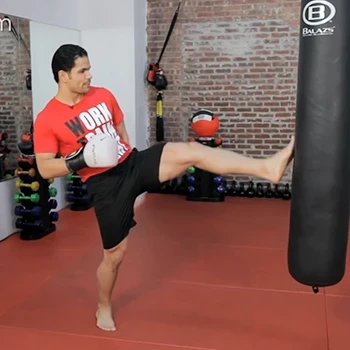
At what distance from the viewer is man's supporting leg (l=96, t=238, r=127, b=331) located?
2616mm

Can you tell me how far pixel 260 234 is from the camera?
14.8ft

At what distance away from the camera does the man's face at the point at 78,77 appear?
246 cm

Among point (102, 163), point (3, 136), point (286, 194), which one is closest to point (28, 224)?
point (3, 136)

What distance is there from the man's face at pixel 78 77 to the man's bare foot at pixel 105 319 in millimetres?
1166

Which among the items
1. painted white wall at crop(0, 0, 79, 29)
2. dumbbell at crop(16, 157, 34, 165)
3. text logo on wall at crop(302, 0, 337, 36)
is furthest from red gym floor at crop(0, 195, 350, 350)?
painted white wall at crop(0, 0, 79, 29)

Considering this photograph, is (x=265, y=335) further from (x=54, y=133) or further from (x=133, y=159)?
(x=54, y=133)

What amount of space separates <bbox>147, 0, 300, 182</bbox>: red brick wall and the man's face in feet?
12.9

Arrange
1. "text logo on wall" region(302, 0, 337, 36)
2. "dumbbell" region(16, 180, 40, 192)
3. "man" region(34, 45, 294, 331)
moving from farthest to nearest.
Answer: "dumbbell" region(16, 180, 40, 192) → "man" region(34, 45, 294, 331) → "text logo on wall" region(302, 0, 337, 36)

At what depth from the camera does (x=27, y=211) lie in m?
4.34

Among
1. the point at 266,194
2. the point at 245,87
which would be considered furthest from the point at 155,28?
the point at 266,194

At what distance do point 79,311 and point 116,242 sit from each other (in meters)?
0.61

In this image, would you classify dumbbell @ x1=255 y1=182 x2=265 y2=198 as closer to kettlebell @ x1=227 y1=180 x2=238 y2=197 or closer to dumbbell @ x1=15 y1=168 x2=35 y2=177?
kettlebell @ x1=227 y1=180 x2=238 y2=197

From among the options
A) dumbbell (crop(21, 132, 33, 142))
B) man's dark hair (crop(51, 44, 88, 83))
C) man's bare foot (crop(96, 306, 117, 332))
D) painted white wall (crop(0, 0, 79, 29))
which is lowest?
man's bare foot (crop(96, 306, 117, 332))

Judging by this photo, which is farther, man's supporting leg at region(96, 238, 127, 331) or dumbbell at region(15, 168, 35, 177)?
dumbbell at region(15, 168, 35, 177)
